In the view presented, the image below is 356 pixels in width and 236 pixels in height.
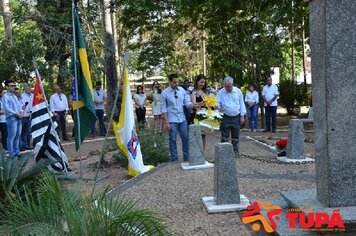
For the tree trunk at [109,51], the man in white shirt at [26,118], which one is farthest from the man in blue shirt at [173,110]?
the tree trunk at [109,51]

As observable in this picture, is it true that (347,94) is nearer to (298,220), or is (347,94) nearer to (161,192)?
(298,220)

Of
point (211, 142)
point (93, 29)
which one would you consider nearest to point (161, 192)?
point (211, 142)

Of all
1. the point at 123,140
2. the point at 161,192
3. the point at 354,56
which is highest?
the point at 354,56

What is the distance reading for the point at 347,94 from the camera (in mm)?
4387

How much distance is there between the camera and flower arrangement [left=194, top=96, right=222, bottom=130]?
9.75 meters

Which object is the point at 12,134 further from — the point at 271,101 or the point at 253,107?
the point at 253,107

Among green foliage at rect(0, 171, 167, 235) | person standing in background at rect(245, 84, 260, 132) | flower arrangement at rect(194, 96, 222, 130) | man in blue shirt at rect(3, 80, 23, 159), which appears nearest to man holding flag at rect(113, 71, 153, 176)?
flower arrangement at rect(194, 96, 222, 130)

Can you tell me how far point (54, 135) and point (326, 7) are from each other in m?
5.59

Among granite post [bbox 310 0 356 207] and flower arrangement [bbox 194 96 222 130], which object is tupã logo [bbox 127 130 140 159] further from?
granite post [bbox 310 0 356 207]

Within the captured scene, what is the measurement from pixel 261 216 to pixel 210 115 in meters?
4.92

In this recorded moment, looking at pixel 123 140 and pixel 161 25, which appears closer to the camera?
pixel 123 140

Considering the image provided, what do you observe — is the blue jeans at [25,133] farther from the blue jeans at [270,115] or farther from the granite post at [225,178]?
the granite post at [225,178]

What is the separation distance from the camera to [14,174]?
5445mm

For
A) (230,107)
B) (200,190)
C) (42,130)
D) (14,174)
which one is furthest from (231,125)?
(14,174)
